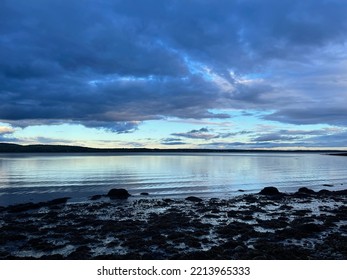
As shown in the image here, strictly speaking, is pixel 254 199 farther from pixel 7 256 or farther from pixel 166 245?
pixel 7 256

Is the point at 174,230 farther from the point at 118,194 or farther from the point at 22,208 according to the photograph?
the point at 118,194

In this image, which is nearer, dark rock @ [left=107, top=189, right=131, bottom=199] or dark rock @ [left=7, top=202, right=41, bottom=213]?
dark rock @ [left=7, top=202, right=41, bottom=213]

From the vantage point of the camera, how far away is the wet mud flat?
13070mm

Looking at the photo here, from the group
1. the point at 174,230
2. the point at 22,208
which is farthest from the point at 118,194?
the point at 174,230

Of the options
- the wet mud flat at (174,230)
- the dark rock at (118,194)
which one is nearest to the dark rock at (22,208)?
the wet mud flat at (174,230)

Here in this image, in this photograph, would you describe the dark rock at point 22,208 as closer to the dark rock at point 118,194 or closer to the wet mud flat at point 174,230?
the wet mud flat at point 174,230

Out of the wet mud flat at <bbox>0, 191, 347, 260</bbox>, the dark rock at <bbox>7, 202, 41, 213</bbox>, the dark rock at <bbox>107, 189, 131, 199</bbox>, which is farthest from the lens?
the dark rock at <bbox>107, 189, 131, 199</bbox>

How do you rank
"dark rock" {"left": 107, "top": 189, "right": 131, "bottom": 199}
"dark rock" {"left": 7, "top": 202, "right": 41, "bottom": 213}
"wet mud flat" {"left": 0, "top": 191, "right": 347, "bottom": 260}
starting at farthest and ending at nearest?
"dark rock" {"left": 107, "top": 189, "right": 131, "bottom": 199} → "dark rock" {"left": 7, "top": 202, "right": 41, "bottom": 213} → "wet mud flat" {"left": 0, "top": 191, "right": 347, "bottom": 260}

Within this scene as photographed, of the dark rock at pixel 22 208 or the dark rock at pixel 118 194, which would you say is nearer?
the dark rock at pixel 22 208

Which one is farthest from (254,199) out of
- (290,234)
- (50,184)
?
(50,184)

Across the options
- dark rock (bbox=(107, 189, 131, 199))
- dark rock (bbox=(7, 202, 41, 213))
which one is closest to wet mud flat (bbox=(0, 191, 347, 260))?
dark rock (bbox=(7, 202, 41, 213))

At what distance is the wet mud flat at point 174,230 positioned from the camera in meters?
13.1

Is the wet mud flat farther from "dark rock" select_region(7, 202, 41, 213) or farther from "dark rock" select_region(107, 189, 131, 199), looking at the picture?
"dark rock" select_region(107, 189, 131, 199)

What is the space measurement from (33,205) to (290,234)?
20.2 metres
